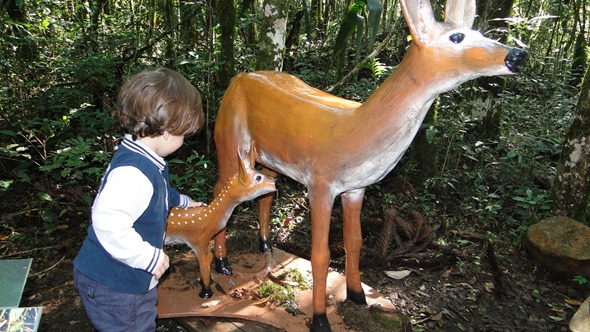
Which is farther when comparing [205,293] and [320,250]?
[205,293]

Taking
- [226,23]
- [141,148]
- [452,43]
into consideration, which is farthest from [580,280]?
[226,23]

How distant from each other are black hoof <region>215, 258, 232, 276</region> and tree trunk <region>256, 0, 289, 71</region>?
5.84 ft

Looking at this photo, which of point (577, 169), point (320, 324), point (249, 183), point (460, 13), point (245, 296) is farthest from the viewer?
point (577, 169)

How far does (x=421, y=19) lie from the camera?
2029 mm

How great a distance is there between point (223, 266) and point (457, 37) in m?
2.30

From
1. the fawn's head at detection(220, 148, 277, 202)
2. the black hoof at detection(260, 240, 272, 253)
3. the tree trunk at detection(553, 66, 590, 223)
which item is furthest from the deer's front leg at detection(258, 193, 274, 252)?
the tree trunk at detection(553, 66, 590, 223)

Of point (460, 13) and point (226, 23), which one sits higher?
point (460, 13)

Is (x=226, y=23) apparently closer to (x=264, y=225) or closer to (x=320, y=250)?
(x=264, y=225)

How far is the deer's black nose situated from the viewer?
182 cm

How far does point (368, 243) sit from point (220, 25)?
3.16 m

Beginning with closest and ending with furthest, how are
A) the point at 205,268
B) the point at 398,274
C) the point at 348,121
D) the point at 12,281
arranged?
the point at 12,281 < the point at 348,121 < the point at 205,268 < the point at 398,274

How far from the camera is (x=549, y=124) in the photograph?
6.44 m

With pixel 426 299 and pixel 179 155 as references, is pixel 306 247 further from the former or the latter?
pixel 179 155

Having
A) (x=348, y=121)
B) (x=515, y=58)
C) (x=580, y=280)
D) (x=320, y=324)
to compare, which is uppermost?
(x=515, y=58)
